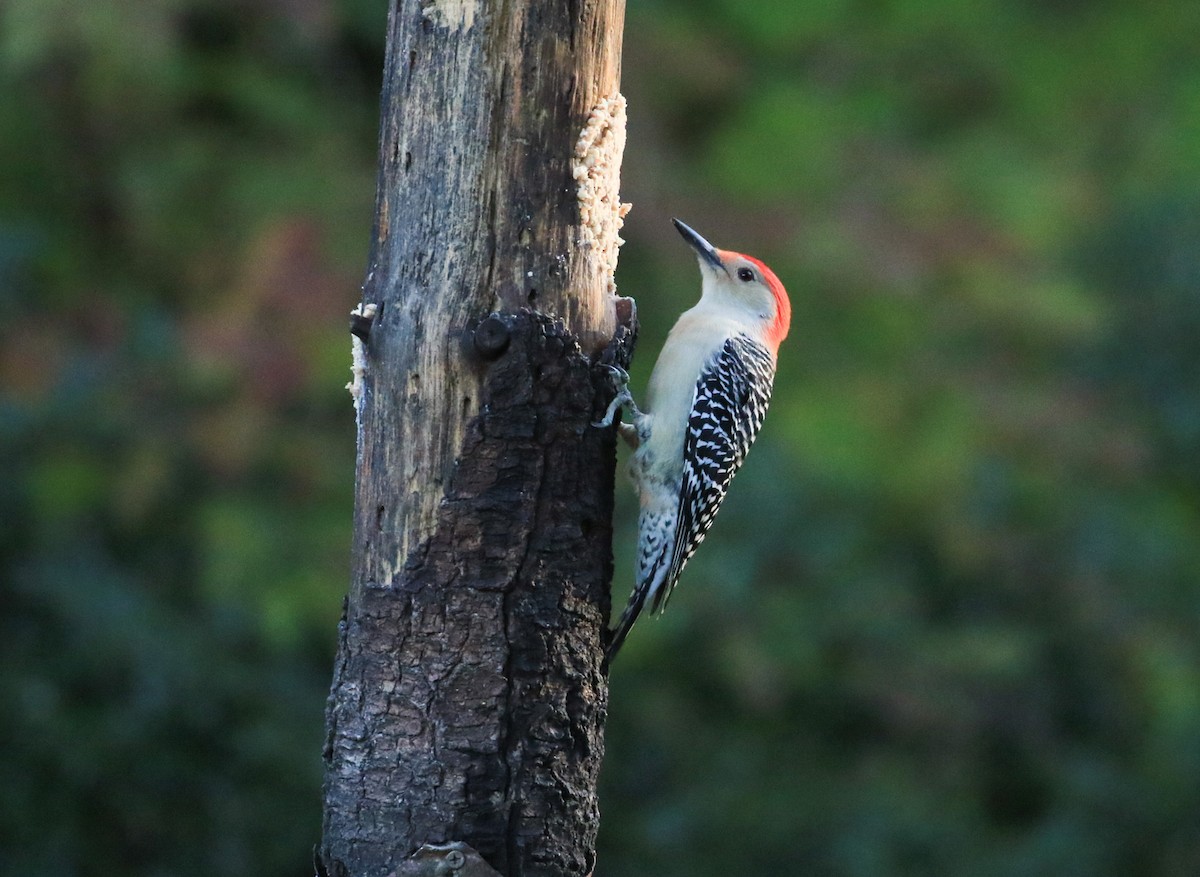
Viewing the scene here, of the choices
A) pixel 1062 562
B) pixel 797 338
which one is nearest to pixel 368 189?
pixel 797 338

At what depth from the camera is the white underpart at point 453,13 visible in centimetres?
337

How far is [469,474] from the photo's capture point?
3.40 meters

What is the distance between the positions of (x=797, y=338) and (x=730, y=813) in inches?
95.8

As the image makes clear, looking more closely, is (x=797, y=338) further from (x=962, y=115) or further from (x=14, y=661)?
(x=14, y=661)

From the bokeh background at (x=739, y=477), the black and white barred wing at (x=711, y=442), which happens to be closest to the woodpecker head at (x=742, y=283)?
the black and white barred wing at (x=711, y=442)

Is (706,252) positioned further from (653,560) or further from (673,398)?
(653,560)

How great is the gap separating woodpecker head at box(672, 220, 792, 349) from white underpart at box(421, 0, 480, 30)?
2.10m

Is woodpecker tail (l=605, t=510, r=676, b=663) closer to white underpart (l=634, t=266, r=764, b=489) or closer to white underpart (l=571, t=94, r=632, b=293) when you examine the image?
white underpart (l=634, t=266, r=764, b=489)

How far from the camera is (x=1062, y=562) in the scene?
8461mm

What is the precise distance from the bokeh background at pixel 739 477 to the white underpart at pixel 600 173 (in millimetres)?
2881

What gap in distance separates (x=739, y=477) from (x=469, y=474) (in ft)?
13.0

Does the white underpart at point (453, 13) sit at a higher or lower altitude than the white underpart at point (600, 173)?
higher

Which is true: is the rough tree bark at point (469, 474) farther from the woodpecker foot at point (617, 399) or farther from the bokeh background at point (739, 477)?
the bokeh background at point (739, 477)

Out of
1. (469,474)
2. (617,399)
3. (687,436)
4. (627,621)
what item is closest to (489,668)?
(469,474)
